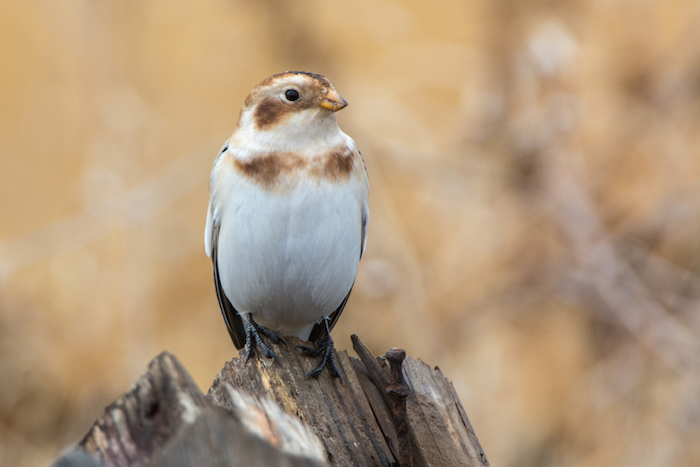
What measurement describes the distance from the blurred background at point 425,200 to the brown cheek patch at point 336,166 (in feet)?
6.48

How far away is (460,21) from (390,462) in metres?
4.54

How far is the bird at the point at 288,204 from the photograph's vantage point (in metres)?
2.61

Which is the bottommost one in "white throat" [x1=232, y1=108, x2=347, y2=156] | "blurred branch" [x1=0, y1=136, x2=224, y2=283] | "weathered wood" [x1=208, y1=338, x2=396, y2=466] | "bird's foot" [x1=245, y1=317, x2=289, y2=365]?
"weathered wood" [x1=208, y1=338, x2=396, y2=466]

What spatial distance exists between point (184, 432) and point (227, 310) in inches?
87.0

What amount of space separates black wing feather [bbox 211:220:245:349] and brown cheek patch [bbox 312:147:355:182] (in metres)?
0.61

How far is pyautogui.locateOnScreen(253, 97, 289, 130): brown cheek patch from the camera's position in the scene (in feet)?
8.98

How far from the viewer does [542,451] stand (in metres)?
4.80

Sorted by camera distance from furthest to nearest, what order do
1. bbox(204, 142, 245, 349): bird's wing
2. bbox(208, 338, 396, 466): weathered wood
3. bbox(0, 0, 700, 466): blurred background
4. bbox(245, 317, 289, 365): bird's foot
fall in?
bbox(0, 0, 700, 466): blurred background
bbox(204, 142, 245, 349): bird's wing
bbox(245, 317, 289, 365): bird's foot
bbox(208, 338, 396, 466): weathered wood

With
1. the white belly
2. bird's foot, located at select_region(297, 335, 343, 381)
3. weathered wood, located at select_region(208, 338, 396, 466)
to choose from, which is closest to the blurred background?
the white belly

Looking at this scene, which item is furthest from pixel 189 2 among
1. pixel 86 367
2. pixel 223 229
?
pixel 223 229

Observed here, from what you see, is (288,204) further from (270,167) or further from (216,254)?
(216,254)

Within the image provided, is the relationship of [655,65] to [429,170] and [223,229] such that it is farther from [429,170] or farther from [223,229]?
[223,229]

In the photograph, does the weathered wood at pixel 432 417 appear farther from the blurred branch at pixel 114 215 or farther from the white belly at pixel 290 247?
the blurred branch at pixel 114 215

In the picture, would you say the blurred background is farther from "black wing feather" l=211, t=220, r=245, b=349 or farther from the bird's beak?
the bird's beak
